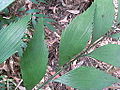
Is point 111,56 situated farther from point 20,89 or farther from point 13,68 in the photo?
point 13,68

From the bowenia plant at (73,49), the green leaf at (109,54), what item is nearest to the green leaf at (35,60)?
the bowenia plant at (73,49)

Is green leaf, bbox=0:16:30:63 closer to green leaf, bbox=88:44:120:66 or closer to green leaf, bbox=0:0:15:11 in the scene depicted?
green leaf, bbox=0:0:15:11

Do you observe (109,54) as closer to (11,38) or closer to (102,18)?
(102,18)

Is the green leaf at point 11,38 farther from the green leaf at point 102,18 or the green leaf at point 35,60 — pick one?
the green leaf at point 102,18

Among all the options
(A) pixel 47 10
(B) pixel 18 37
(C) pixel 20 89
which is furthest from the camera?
(A) pixel 47 10

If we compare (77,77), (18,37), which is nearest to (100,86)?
(77,77)

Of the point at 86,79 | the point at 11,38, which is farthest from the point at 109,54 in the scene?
the point at 11,38

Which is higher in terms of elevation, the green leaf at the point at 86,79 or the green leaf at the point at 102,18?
the green leaf at the point at 102,18
